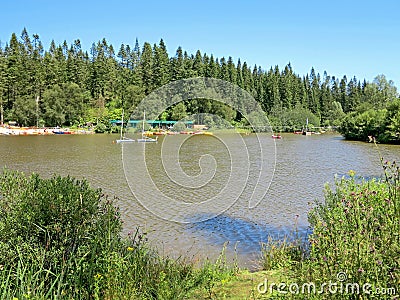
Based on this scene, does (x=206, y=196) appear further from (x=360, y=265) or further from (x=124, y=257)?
(x=360, y=265)

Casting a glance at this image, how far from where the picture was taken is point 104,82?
8750 centimetres

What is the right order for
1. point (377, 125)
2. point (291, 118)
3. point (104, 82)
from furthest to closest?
1. point (291, 118)
2. point (104, 82)
3. point (377, 125)

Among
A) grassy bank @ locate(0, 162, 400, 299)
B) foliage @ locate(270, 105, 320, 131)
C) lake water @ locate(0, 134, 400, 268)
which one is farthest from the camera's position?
foliage @ locate(270, 105, 320, 131)

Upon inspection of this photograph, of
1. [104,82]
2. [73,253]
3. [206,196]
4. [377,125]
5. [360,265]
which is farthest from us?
[104,82]

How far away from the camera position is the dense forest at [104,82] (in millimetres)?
78938

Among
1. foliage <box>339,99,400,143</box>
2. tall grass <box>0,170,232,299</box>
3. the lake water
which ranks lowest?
the lake water

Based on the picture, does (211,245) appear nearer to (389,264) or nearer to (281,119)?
(389,264)

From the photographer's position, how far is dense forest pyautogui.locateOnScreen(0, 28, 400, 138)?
259ft

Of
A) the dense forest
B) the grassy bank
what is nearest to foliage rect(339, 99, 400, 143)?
the dense forest

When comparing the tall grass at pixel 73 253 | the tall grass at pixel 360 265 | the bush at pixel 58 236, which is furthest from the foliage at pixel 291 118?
the tall grass at pixel 360 265

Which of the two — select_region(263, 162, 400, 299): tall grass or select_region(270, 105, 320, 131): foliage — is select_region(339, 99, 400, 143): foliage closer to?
select_region(270, 105, 320, 131): foliage

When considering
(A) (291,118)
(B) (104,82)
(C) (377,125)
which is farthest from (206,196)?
(A) (291,118)

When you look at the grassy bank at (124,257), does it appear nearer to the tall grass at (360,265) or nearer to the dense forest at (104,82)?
the tall grass at (360,265)

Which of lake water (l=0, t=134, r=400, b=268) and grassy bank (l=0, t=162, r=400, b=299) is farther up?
grassy bank (l=0, t=162, r=400, b=299)
